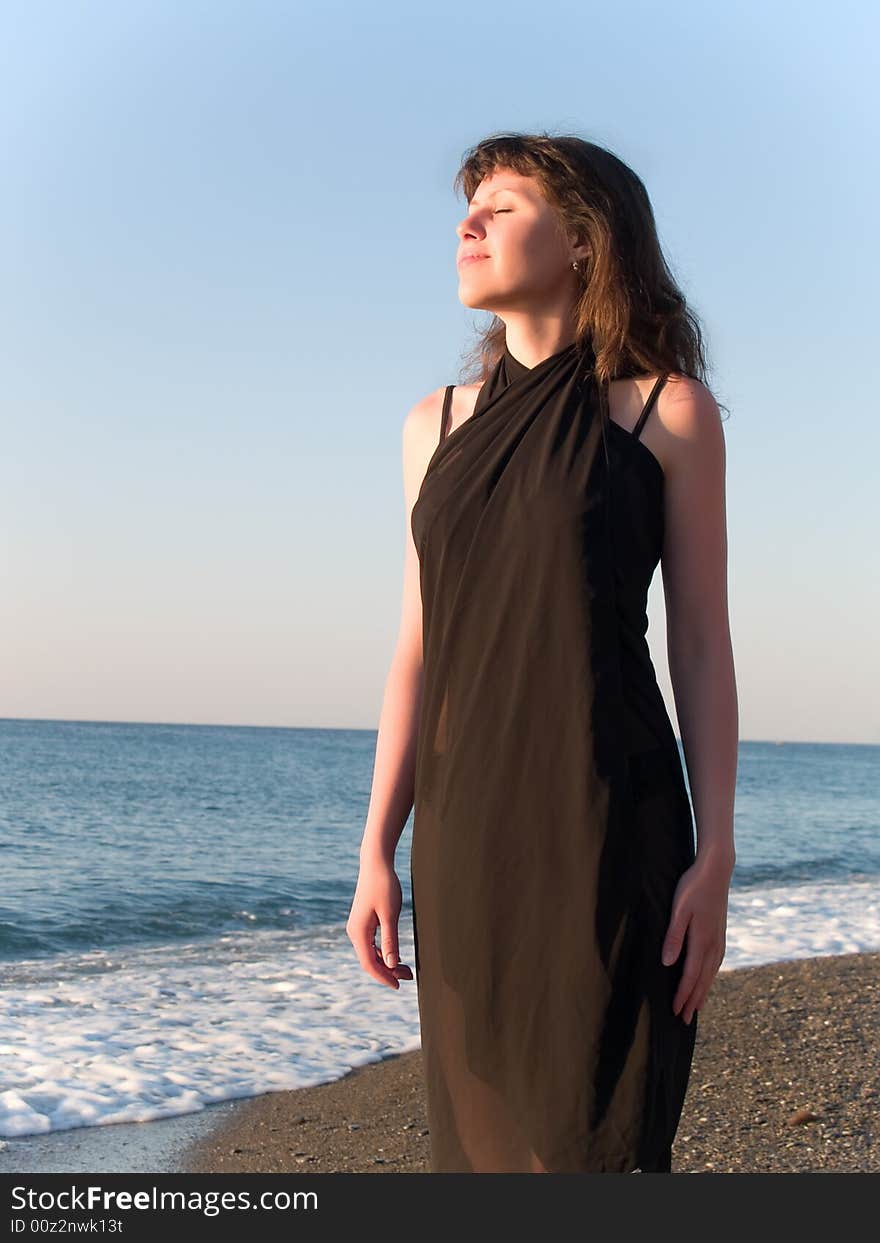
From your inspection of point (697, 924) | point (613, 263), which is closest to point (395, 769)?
point (697, 924)

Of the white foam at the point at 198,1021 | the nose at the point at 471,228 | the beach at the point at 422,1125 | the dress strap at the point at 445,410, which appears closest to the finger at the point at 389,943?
the dress strap at the point at 445,410

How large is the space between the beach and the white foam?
0.75 feet

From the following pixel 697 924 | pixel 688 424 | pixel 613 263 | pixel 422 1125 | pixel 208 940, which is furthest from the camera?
pixel 208 940

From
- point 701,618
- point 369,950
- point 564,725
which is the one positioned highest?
point 701,618

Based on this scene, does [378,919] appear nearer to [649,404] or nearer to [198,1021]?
[649,404]

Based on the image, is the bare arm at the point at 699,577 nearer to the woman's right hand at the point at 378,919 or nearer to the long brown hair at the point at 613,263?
the long brown hair at the point at 613,263

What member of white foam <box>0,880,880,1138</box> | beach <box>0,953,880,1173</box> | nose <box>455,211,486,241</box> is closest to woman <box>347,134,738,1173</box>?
nose <box>455,211,486,241</box>

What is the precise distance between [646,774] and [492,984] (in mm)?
404

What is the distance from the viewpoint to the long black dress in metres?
1.86

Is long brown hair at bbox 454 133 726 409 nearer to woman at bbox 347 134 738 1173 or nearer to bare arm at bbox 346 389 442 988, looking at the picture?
woman at bbox 347 134 738 1173

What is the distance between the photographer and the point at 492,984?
1911 mm

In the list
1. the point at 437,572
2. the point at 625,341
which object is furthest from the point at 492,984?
the point at 625,341

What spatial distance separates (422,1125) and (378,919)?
3.42 meters

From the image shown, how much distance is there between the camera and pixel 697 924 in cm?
188
